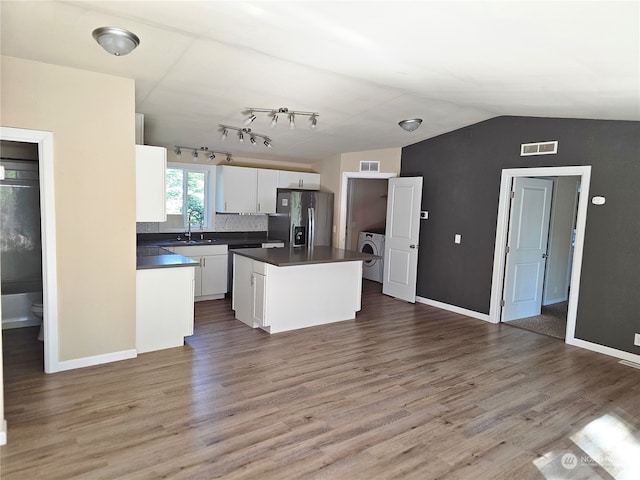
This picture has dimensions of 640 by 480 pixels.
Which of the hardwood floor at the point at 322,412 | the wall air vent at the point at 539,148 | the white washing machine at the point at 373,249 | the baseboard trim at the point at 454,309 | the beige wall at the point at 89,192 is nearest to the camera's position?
the hardwood floor at the point at 322,412

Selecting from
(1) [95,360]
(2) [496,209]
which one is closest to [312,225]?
(2) [496,209]

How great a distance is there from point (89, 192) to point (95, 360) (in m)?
1.41

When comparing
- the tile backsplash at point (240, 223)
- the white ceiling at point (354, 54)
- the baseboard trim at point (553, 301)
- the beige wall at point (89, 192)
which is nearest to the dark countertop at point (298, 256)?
the beige wall at point (89, 192)

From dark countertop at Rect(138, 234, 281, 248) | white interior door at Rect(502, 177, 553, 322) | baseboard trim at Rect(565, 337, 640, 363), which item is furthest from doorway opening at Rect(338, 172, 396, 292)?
baseboard trim at Rect(565, 337, 640, 363)

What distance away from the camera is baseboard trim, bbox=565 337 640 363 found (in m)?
3.99

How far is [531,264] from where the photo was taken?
543 cm

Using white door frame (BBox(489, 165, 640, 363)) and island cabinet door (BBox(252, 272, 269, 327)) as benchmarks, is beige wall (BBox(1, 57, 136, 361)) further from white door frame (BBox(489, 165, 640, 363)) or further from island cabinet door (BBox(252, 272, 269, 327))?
white door frame (BBox(489, 165, 640, 363))

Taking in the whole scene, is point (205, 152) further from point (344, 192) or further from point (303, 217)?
point (344, 192)

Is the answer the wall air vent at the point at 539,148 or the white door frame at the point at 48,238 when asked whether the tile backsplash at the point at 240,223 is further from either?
the wall air vent at the point at 539,148

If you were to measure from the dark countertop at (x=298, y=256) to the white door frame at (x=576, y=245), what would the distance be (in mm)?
1666

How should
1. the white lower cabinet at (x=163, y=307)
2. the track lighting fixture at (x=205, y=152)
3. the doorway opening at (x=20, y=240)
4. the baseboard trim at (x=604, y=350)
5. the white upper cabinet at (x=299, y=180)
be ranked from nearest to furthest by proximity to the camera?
the white lower cabinet at (x=163, y=307), the baseboard trim at (x=604, y=350), the doorway opening at (x=20, y=240), the track lighting fixture at (x=205, y=152), the white upper cabinet at (x=299, y=180)

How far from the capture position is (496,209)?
516 cm

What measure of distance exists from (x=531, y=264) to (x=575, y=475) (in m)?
3.66

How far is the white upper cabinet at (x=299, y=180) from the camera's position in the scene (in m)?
6.66
